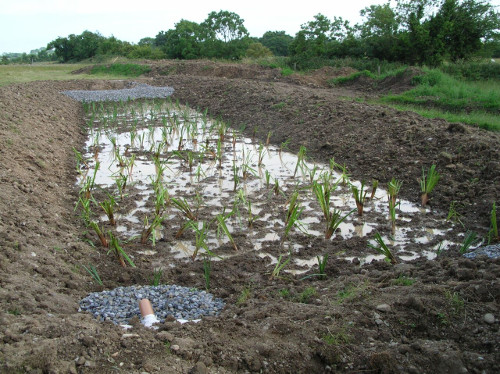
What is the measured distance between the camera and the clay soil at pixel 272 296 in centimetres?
248

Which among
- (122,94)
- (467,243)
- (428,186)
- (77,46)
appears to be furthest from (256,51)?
(467,243)

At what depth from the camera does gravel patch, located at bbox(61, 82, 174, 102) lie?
13733 mm

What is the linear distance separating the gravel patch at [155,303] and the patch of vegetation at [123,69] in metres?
20.6

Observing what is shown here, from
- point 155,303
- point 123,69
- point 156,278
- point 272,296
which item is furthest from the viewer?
point 123,69

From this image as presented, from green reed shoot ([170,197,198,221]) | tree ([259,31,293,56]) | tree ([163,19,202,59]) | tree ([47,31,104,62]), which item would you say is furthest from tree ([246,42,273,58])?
green reed shoot ([170,197,198,221])

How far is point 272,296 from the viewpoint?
3.57 metres

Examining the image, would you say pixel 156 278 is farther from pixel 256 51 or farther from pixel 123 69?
pixel 256 51

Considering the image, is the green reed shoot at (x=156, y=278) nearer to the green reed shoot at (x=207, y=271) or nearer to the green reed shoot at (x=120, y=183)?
the green reed shoot at (x=207, y=271)

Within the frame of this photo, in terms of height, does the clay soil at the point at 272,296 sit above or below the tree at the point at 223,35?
below

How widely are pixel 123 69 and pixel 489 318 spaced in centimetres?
2352

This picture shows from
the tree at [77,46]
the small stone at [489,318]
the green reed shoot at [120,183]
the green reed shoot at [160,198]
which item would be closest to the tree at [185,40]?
the tree at [77,46]

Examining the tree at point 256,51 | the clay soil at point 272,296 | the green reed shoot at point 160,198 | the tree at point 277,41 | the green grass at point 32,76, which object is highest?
the tree at point 277,41

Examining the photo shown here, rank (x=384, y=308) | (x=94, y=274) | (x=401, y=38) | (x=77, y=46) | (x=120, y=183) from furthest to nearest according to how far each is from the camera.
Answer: (x=77, y=46), (x=401, y=38), (x=120, y=183), (x=94, y=274), (x=384, y=308)

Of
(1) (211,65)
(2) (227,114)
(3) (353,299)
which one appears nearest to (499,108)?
(2) (227,114)
